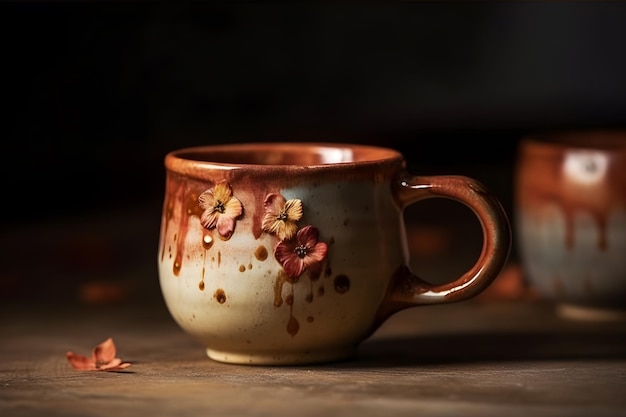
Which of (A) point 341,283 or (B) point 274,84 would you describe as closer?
(A) point 341,283

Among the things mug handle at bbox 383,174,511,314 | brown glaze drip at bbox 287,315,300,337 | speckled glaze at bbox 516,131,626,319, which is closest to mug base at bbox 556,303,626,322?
speckled glaze at bbox 516,131,626,319

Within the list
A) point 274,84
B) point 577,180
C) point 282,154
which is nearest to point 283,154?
point 282,154

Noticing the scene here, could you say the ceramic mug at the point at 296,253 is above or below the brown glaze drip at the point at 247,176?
below

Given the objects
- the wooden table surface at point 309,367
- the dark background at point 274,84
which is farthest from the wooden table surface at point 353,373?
the dark background at point 274,84

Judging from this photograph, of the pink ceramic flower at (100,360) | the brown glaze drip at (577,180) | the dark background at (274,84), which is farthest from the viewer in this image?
the dark background at (274,84)

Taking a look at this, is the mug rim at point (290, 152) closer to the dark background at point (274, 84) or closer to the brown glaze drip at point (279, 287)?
the brown glaze drip at point (279, 287)

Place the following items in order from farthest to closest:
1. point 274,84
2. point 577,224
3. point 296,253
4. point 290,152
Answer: point 274,84 → point 577,224 → point 290,152 → point 296,253

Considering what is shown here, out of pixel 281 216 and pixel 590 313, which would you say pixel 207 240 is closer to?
A: pixel 281 216
